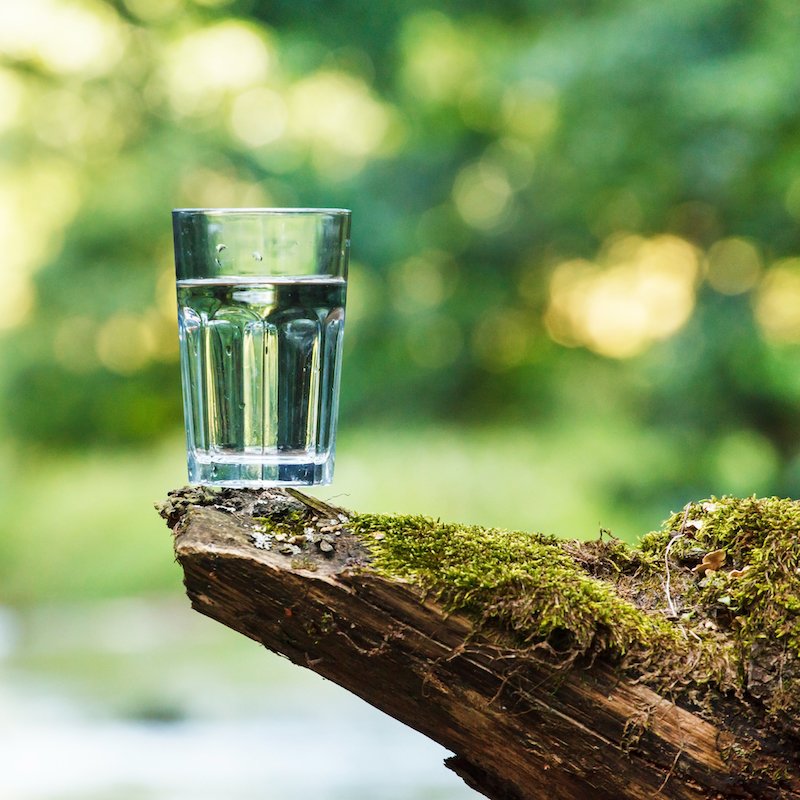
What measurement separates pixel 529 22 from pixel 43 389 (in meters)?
2.72

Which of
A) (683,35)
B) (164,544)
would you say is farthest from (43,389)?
(683,35)

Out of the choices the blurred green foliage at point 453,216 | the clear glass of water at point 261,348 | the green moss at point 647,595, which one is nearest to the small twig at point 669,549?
the green moss at point 647,595

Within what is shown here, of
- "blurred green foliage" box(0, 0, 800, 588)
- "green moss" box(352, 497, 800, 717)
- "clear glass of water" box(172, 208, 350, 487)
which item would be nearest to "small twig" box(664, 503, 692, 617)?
"green moss" box(352, 497, 800, 717)

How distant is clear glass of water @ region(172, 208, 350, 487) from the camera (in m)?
0.88

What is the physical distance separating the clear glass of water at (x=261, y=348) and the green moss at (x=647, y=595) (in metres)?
0.12

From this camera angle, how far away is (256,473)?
0.91 metres

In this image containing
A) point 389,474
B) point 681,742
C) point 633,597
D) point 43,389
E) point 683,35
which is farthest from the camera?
point 43,389

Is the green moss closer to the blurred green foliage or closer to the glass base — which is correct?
the glass base

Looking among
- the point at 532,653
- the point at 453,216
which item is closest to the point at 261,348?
the point at 532,653

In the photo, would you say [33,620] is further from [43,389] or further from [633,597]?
[633,597]

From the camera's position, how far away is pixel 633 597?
88 centimetres

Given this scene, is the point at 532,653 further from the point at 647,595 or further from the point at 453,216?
the point at 453,216

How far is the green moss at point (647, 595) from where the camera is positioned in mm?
773

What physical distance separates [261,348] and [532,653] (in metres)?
0.41
